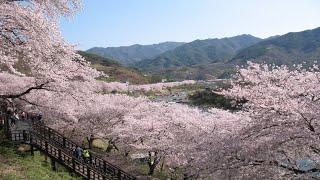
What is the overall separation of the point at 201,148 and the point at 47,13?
945cm

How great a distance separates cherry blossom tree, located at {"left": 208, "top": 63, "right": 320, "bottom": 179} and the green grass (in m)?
9.53

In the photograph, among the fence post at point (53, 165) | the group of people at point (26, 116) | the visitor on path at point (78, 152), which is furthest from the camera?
the group of people at point (26, 116)

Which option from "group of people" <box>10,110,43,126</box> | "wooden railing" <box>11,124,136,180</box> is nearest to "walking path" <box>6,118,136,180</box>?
"wooden railing" <box>11,124,136,180</box>

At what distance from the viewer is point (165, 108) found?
4462 cm

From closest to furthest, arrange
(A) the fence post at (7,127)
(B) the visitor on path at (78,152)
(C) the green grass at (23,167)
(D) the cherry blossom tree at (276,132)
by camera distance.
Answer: (D) the cherry blossom tree at (276,132), (C) the green grass at (23,167), (A) the fence post at (7,127), (B) the visitor on path at (78,152)

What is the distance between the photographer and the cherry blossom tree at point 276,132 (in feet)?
51.8

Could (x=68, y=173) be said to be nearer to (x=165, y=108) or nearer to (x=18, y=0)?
(x=18, y=0)

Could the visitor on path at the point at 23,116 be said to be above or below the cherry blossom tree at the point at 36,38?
below

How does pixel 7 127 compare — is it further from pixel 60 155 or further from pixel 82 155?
pixel 82 155

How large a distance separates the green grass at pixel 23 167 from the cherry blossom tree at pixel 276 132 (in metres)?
9.53

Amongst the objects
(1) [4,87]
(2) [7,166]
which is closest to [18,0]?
(2) [7,166]

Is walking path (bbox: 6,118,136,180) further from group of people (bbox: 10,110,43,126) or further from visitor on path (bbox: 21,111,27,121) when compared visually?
visitor on path (bbox: 21,111,27,121)

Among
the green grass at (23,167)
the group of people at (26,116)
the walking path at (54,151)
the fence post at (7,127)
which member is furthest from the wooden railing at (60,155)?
the group of people at (26,116)

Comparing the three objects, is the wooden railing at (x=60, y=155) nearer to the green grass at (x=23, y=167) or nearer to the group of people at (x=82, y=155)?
the green grass at (x=23, y=167)
